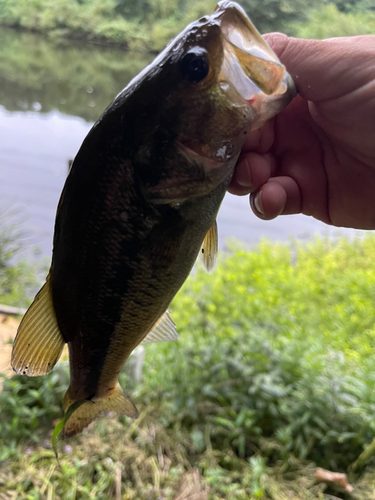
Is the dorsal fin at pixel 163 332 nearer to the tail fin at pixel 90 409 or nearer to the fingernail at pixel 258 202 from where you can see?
the tail fin at pixel 90 409

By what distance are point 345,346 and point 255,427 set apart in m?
0.98

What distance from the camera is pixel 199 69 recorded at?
72 centimetres

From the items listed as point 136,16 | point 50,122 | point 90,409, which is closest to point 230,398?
point 90,409

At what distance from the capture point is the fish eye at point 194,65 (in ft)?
2.33

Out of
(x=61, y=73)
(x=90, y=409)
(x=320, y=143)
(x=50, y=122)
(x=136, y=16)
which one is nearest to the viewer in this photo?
(x=90, y=409)

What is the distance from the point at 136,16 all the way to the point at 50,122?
5.11 m

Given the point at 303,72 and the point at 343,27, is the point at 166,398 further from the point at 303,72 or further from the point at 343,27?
the point at 343,27

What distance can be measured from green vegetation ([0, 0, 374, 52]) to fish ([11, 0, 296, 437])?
16.2 feet

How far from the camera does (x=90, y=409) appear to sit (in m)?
1.02

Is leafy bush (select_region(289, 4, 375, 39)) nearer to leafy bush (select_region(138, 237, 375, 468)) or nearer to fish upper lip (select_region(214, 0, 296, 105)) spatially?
leafy bush (select_region(138, 237, 375, 468))

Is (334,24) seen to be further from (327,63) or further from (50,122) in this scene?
(50,122)

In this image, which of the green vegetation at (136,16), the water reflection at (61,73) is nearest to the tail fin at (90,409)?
the green vegetation at (136,16)

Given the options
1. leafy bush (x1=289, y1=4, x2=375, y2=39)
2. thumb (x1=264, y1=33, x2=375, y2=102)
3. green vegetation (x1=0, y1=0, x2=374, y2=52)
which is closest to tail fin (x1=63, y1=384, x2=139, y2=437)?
thumb (x1=264, y1=33, x2=375, y2=102)

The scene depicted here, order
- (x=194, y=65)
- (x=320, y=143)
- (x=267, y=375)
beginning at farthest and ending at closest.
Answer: (x=267, y=375)
(x=320, y=143)
(x=194, y=65)
